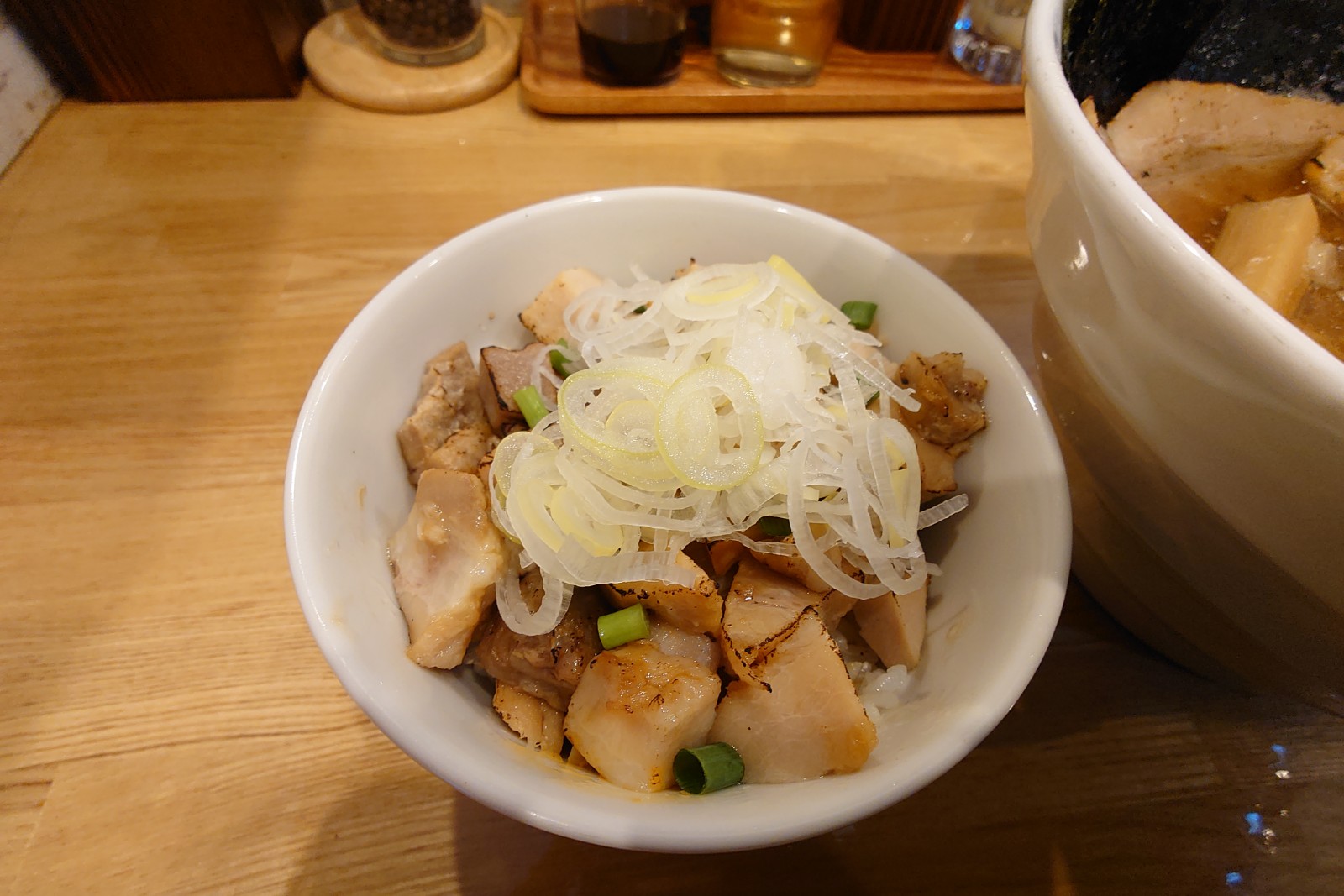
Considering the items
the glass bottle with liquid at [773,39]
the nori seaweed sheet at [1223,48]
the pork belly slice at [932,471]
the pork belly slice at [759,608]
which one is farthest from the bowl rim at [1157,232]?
the glass bottle with liquid at [773,39]

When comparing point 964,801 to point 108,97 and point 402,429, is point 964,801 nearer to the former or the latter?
point 402,429

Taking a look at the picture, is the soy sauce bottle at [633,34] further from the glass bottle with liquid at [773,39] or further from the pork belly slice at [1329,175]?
the pork belly slice at [1329,175]

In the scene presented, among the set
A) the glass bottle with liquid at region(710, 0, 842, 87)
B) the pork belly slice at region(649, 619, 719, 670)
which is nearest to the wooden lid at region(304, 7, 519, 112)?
the glass bottle with liquid at region(710, 0, 842, 87)

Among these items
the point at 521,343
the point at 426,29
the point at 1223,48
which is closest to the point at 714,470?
the point at 521,343

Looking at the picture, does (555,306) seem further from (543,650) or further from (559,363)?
(543,650)

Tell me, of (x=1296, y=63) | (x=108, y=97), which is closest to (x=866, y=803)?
(x=1296, y=63)
